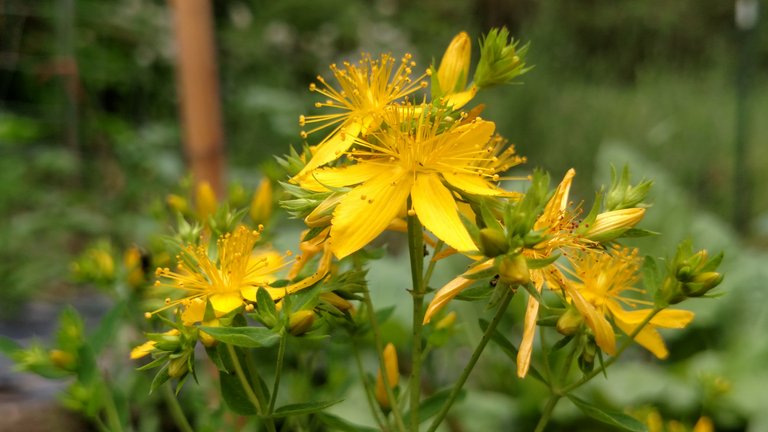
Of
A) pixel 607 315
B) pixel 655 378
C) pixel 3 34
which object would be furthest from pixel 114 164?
pixel 607 315

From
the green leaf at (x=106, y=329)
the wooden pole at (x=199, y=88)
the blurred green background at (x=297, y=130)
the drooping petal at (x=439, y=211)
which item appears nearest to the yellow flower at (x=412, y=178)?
the drooping petal at (x=439, y=211)

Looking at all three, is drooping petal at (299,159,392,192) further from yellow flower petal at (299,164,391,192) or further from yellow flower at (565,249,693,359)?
yellow flower at (565,249,693,359)

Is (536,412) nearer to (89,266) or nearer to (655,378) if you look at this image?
(655,378)

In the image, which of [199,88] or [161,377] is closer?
[161,377]

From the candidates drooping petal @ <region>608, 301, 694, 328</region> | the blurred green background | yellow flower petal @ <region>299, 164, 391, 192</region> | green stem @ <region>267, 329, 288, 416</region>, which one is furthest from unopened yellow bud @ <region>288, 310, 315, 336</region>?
the blurred green background

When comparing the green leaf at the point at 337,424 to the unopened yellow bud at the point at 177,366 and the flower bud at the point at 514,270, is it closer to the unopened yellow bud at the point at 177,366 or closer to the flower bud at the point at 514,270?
the unopened yellow bud at the point at 177,366

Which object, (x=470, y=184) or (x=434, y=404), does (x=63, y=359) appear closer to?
(x=434, y=404)

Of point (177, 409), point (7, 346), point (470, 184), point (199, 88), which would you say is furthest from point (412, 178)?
point (199, 88)
